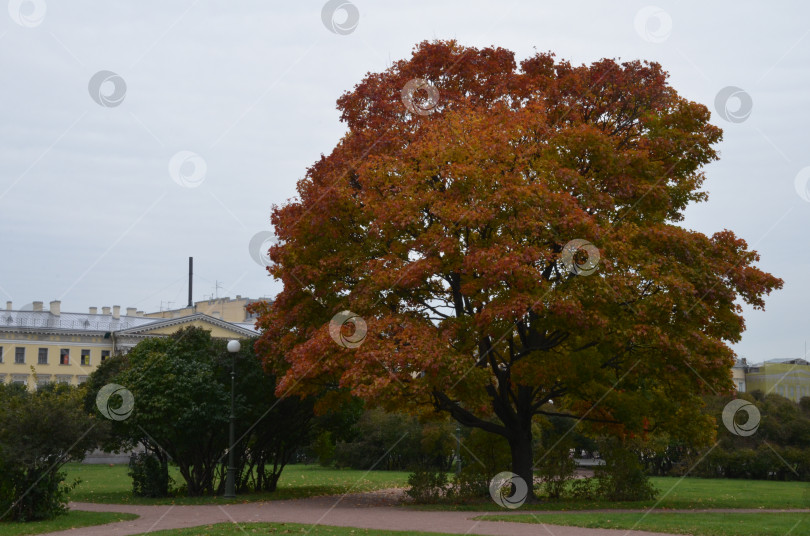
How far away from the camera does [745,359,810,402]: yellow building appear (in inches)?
3017

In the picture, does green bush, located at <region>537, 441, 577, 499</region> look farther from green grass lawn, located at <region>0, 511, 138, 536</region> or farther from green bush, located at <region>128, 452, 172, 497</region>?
green grass lawn, located at <region>0, 511, 138, 536</region>

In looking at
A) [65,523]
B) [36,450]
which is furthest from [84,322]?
[65,523]

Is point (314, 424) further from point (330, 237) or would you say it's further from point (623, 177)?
point (623, 177)

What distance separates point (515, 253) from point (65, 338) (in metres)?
68.8

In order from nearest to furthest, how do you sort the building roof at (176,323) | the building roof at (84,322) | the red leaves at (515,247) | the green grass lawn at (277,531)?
the green grass lawn at (277,531) < the red leaves at (515,247) < the building roof at (176,323) < the building roof at (84,322)

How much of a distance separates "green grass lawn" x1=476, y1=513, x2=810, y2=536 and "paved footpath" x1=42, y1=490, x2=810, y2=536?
0.61 metres

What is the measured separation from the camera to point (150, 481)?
2412 cm

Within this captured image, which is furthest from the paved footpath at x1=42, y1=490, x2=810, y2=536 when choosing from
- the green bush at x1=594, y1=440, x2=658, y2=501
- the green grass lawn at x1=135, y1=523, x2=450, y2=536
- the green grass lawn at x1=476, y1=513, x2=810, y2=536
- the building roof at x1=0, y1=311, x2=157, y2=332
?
the building roof at x1=0, y1=311, x2=157, y2=332

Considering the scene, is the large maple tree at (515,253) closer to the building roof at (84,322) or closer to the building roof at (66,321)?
the building roof at (84,322)

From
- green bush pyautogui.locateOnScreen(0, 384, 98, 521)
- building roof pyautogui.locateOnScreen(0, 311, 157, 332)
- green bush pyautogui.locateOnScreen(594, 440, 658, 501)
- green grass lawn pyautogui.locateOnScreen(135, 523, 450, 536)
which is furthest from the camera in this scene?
building roof pyautogui.locateOnScreen(0, 311, 157, 332)

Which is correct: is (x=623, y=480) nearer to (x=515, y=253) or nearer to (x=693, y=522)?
(x=693, y=522)

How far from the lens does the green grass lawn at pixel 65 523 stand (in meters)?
15.9

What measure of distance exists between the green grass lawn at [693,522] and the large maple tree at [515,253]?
10.9 ft

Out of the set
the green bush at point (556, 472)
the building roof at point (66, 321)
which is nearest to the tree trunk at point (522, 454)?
the green bush at point (556, 472)
